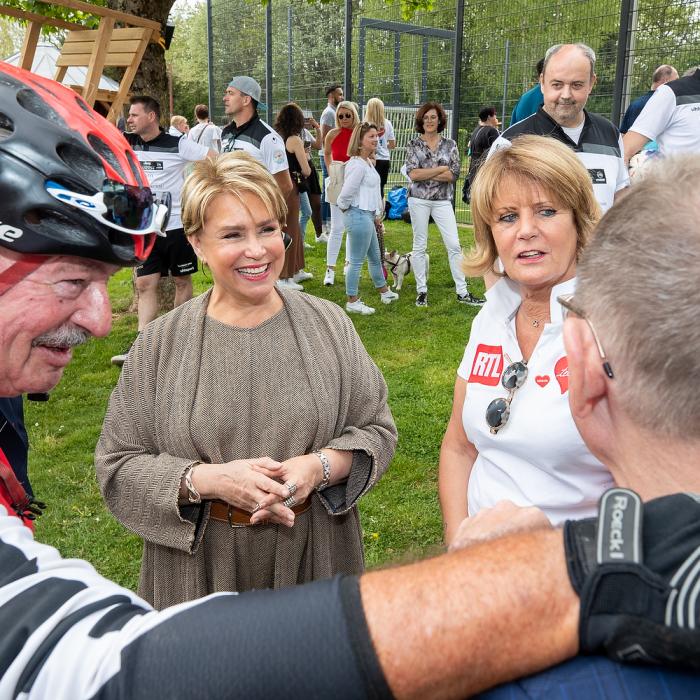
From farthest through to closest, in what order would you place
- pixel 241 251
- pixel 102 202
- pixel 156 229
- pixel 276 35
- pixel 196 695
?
1. pixel 276 35
2. pixel 241 251
3. pixel 156 229
4. pixel 102 202
5. pixel 196 695

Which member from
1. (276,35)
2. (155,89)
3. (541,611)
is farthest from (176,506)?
(276,35)

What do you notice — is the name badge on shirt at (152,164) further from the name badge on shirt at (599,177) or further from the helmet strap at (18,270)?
the helmet strap at (18,270)

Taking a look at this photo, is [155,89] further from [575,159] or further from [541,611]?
[541,611]

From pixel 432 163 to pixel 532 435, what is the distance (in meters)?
7.76

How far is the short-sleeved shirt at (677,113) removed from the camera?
19.3 ft

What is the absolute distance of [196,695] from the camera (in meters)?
0.85

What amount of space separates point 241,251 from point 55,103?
1.28 m

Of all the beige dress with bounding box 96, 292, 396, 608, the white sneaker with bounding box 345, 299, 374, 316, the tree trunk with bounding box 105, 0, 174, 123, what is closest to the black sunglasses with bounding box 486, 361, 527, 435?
the beige dress with bounding box 96, 292, 396, 608

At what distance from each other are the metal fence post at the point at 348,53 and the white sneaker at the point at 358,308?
8.41 meters

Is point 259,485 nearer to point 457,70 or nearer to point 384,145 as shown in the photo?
point 384,145

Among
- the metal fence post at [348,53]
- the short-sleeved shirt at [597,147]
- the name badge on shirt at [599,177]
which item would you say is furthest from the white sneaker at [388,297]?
the metal fence post at [348,53]

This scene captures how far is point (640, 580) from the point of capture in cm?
83

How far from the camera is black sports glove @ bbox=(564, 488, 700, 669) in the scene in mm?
813

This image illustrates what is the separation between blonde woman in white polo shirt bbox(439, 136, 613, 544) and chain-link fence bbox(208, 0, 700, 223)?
8.04 m
